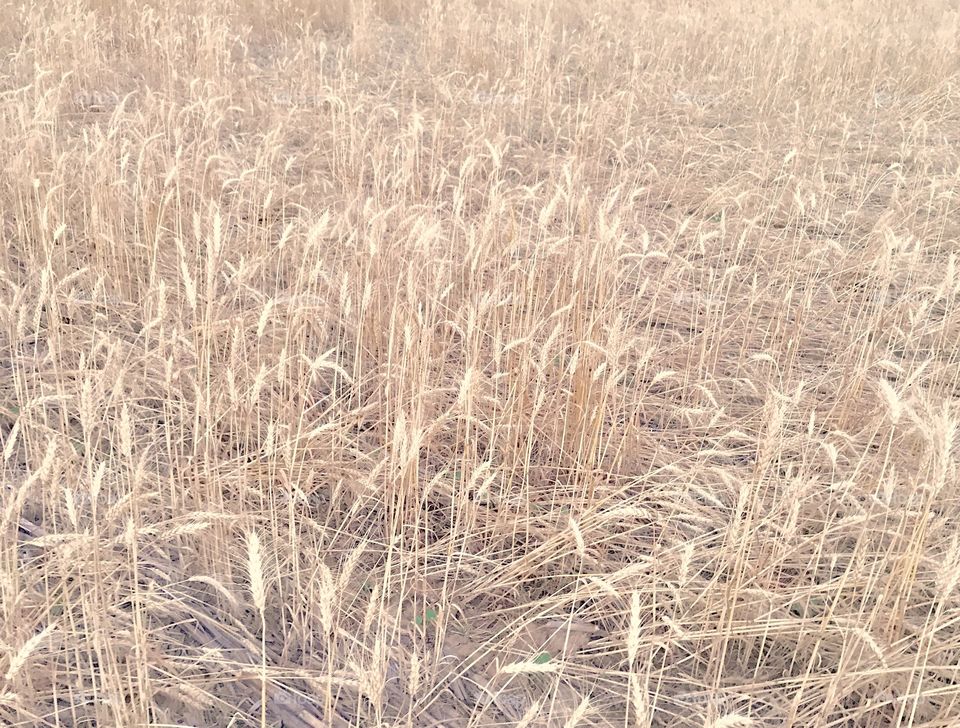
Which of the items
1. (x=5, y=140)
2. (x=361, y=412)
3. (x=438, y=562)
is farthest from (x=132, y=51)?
(x=438, y=562)

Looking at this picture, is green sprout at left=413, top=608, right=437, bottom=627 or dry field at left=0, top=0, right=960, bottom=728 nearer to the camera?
dry field at left=0, top=0, right=960, bottom=728

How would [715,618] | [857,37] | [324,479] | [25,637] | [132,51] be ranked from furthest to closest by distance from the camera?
[857,37], [132,51], [324,479], [715,618], [25,637]

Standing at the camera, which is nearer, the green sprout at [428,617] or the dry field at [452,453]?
the dry field at [452,453]

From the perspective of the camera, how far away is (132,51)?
5027mm

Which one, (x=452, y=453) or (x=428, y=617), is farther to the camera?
(x=452, y=453)

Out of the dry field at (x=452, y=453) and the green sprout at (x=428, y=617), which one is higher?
the dry field at (x=452, y=453)

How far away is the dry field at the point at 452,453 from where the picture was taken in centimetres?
130

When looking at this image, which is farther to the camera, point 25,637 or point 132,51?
point 132,51

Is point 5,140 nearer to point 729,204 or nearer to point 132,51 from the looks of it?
point 132,51

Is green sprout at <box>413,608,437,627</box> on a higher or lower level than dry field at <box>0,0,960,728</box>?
lower

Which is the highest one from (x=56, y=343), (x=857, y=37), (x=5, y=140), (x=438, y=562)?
(x=857, y=37)

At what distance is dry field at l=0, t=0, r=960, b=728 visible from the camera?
4.25ft

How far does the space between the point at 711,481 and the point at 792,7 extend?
21.5ft

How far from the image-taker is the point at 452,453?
193 centimetres
